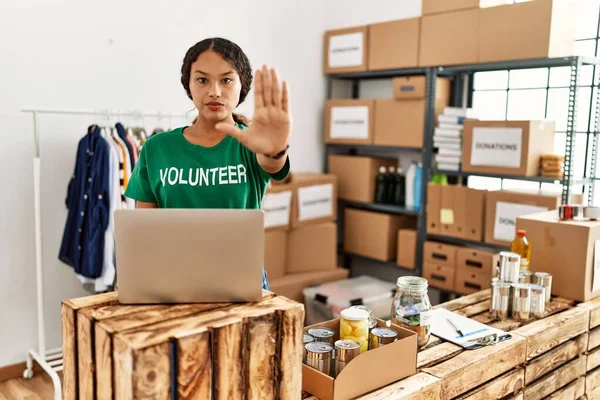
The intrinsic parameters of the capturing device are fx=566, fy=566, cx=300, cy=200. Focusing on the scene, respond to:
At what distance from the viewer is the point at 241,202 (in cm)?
138

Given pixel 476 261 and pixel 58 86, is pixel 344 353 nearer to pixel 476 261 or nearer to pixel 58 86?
pixel 476 261

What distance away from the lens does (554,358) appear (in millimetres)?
1948

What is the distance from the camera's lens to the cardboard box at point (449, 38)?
10.9 feet

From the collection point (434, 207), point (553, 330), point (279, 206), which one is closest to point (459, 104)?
point (434, 207)

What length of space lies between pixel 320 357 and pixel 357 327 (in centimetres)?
13

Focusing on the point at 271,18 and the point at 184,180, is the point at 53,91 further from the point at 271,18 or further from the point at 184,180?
the point at 184,180

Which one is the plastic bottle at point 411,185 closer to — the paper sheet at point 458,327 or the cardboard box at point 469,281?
the cardboard box at point 469,281

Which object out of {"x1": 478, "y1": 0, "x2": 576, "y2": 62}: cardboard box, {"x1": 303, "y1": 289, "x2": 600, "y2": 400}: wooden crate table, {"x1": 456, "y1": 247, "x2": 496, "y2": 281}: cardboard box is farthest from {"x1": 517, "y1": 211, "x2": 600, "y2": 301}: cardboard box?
{"x1": 478, "y1": 0, "x2": 576, "y2": 62}: cardboard box

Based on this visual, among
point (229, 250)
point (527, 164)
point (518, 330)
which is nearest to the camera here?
point (229, 250)

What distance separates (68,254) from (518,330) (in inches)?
86.3

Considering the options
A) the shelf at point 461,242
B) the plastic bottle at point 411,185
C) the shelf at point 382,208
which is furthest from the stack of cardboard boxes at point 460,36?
the shelf at point 461,242

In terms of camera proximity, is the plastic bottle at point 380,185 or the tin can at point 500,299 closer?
the tin can at point 500,299

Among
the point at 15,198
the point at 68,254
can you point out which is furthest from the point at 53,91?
the point at 68,254

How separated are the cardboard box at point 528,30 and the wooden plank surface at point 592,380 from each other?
1638 millimetres
